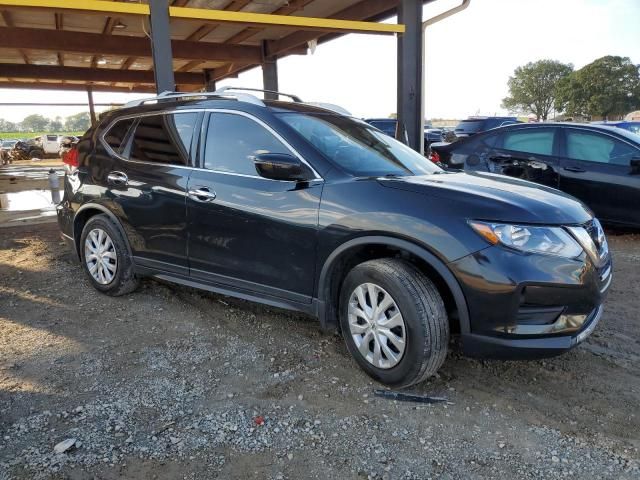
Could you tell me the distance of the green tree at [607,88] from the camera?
198ft

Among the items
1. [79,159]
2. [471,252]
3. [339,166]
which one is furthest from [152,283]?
[471,252]

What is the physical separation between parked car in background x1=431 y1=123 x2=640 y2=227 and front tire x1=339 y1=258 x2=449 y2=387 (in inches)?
181

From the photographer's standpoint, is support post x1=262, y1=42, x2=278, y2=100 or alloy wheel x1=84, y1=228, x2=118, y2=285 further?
support post x1=262, y1=42, x2=278, y2=100

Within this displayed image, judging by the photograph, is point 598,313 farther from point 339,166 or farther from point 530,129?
point 530,129

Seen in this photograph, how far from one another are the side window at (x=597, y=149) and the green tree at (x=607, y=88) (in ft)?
205

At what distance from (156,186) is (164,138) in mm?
415

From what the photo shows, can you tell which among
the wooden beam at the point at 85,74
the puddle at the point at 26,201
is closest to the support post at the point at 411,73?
the puddle at the point at 26,201

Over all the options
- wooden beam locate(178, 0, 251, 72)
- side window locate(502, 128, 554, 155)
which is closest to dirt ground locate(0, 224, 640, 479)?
side window locate(502, 128, 554, 155)

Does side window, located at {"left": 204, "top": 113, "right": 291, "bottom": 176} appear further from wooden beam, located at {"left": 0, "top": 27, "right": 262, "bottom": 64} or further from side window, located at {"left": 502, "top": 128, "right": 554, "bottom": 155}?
wooden beam, located at {"left": 0, "top": 27, "right": 262, "bottom": 64}

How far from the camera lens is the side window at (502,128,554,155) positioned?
6723 millimetres

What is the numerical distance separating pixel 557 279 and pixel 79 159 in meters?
4.26

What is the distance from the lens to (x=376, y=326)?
2898 millimetres

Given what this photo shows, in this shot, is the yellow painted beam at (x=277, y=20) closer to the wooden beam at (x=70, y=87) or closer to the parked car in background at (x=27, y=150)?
the wooden beam at (x=70, y=87)

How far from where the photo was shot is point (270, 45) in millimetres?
12906
